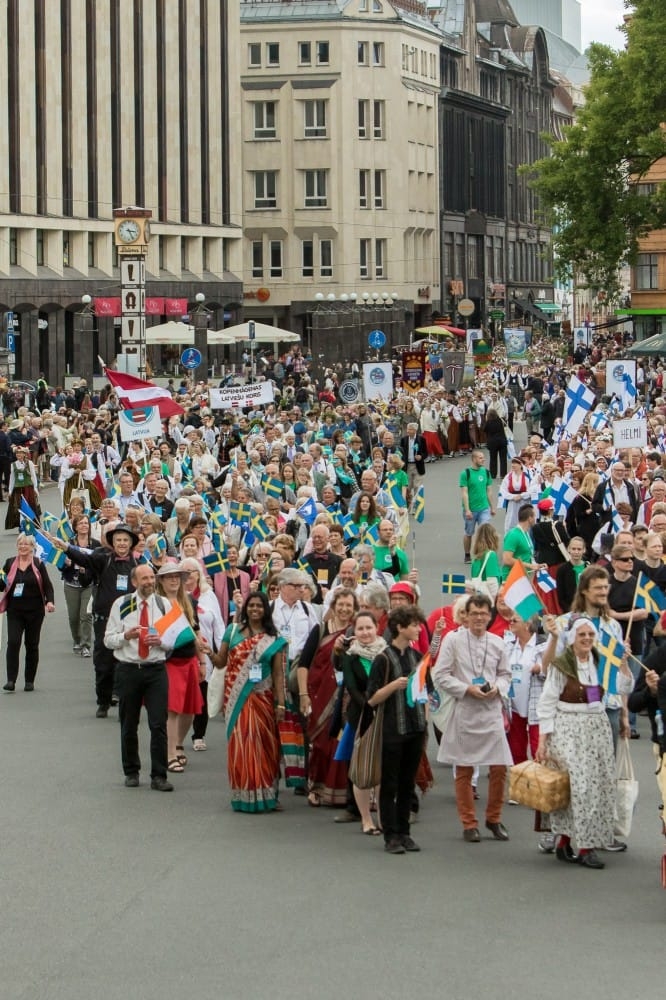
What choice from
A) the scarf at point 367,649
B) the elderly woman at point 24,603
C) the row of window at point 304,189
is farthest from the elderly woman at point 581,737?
the row of window at point 304,189

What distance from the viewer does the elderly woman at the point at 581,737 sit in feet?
35.0

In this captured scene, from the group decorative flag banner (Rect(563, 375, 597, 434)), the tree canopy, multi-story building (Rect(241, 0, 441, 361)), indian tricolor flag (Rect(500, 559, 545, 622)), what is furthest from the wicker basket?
multi-story building (Rect(241, 0, 441, 361))

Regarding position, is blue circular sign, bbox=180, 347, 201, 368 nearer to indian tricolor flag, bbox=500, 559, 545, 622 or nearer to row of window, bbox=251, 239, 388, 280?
indian tricolor flag, bbox=500, 559, 545, 622

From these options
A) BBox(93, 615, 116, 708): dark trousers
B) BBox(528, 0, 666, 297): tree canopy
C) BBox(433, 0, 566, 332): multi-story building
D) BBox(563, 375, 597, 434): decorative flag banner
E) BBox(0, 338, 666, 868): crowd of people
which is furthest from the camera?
BBox(433, 0, 566, 332): multi-story building

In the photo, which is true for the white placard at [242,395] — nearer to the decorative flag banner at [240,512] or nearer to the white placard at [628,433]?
the white placard at [628,433]

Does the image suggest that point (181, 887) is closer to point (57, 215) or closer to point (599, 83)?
point (599, 83)

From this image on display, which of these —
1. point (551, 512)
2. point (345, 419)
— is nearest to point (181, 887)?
point (551, 512)

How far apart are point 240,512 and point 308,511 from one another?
0.78m

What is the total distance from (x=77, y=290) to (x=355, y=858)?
68.2 metres

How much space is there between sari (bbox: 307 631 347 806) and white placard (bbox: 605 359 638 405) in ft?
78.5

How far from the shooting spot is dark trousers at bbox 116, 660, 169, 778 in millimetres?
12969

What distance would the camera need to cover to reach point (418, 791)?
42.1ft

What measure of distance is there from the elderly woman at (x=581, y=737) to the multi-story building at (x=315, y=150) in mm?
85539

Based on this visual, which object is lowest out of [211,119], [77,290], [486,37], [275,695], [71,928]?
[71,928]
